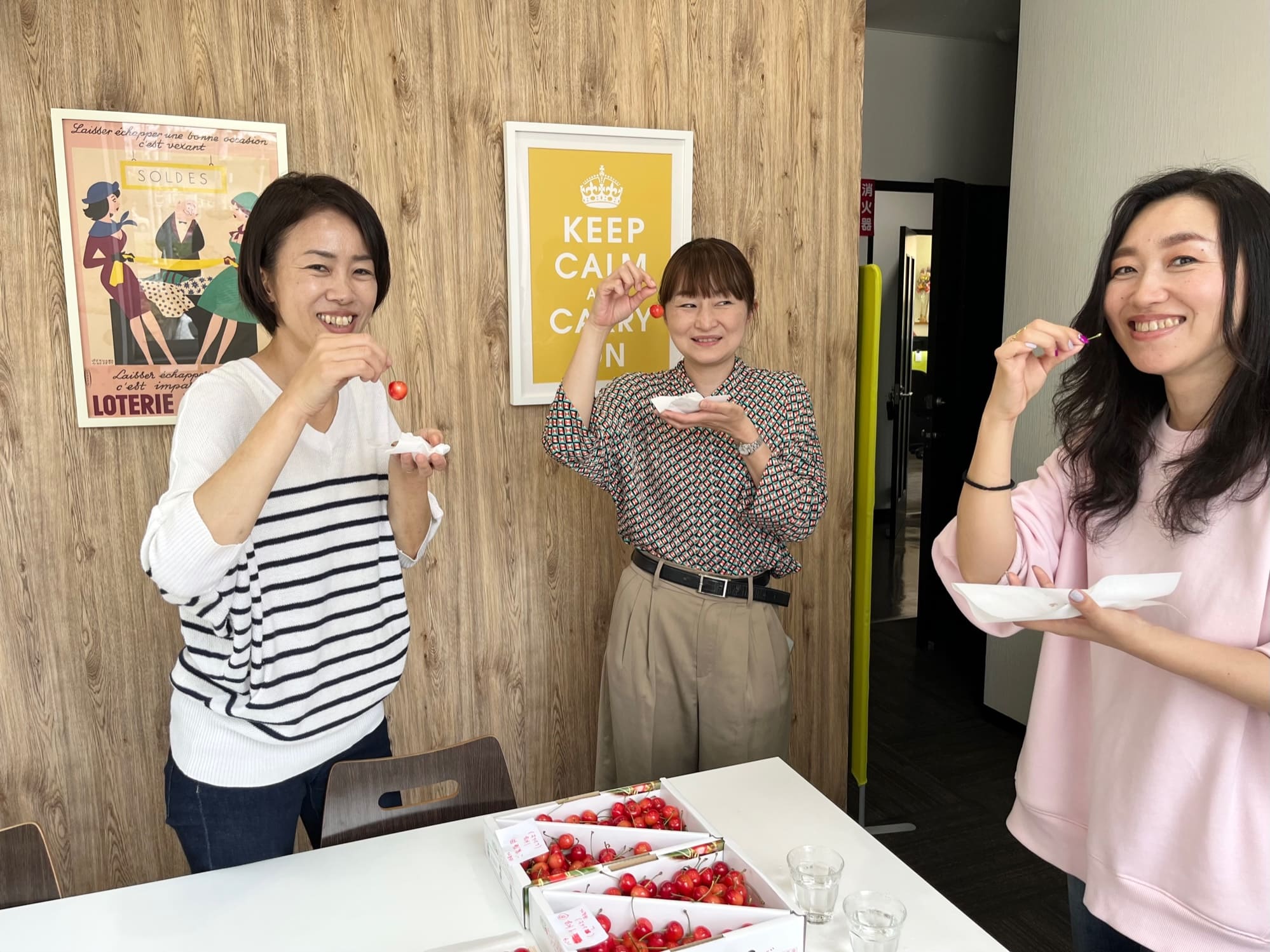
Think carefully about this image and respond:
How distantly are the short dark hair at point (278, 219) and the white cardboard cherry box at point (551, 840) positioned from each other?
2.98 feet

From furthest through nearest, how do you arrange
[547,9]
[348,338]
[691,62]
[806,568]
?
[806,568] < [691,62] < [547,9] < [348,338]

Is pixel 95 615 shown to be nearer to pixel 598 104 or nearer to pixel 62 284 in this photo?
pixel 62 284

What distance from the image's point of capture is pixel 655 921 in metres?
1.16

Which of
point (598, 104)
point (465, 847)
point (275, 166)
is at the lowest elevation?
point (465, 847)

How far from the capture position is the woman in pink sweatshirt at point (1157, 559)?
3.93ft

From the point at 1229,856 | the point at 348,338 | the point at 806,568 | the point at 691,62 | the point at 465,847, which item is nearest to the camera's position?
the point at 1229,856

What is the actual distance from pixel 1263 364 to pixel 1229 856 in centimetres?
65

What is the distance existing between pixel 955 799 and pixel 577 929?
2.36 meters

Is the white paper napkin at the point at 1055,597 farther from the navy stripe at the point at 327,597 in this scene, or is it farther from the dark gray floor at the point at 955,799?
the dark gray floor at the point at 955,799

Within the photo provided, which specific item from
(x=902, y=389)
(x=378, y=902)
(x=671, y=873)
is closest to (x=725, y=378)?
(x=671, y=873)

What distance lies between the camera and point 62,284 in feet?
6.86

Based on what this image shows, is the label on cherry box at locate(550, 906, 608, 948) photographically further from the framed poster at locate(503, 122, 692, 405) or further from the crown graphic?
the crown graphic

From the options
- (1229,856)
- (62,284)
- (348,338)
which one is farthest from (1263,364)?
(62,284)

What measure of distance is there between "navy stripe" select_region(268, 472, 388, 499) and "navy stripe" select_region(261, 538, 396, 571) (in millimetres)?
99
